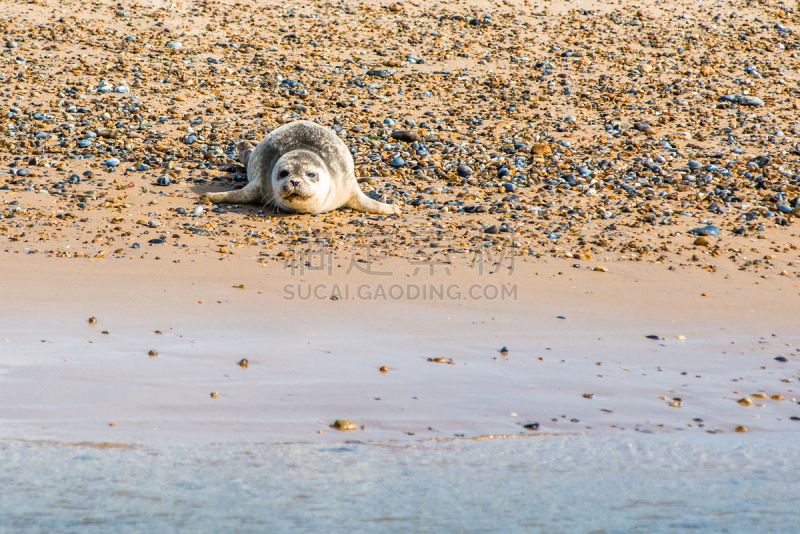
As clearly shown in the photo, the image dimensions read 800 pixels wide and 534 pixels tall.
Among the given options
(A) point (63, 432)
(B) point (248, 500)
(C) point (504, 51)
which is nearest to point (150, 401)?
(A) point (63, 432)

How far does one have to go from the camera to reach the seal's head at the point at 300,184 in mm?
6777

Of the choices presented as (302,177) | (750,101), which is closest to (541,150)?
(302,177)

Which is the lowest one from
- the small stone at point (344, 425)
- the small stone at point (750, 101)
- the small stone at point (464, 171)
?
the small stone at point (344, 425)

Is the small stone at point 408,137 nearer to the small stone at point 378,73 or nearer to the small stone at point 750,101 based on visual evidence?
the small stone at point 378,73

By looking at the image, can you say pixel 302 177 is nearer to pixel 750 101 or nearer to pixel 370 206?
pixel 370 206

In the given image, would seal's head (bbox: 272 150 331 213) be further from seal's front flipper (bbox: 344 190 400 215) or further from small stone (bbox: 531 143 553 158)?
small stone (bbox: 531 143 553 158)

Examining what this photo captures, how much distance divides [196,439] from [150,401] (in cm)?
41

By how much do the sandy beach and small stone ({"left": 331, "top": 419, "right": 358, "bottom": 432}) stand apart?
0.01 m

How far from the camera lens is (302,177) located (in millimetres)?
6875

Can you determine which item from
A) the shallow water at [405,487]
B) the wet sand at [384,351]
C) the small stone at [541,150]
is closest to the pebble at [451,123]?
the small stone at [541,150]

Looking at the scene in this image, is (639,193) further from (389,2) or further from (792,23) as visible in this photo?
(792,23)

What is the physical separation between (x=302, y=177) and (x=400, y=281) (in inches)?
70.1

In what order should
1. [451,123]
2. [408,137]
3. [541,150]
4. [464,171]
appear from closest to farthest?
[464,171] → [541,150] → [408,137] → [451,123]

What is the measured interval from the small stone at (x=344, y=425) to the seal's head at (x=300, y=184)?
11.8ft
